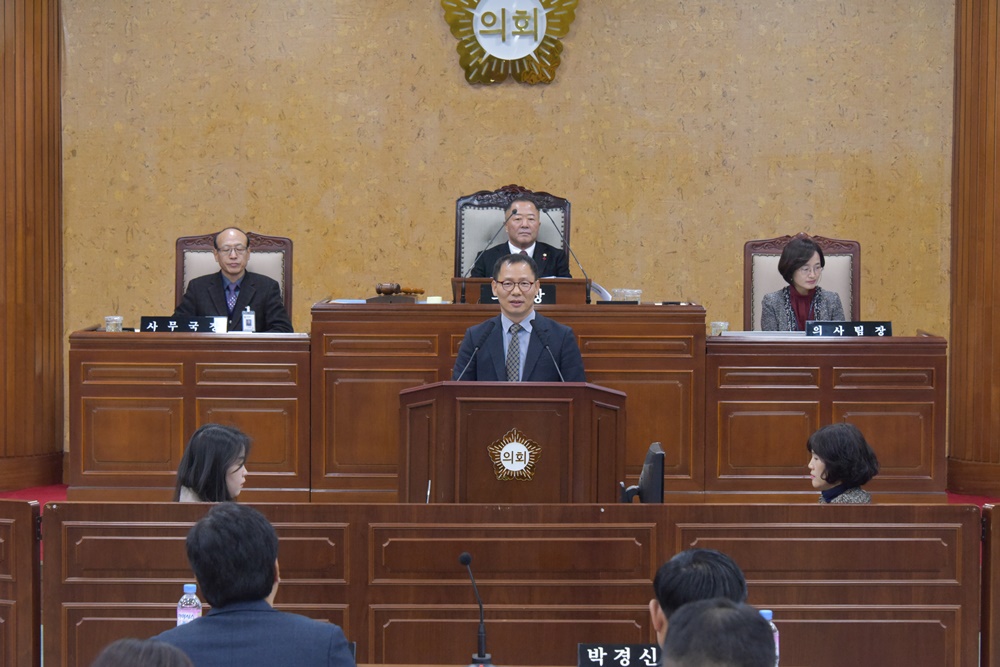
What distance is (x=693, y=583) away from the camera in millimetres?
2330

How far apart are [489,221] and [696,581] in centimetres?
451

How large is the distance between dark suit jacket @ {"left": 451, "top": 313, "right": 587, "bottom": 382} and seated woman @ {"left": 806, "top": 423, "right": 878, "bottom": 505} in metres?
1.31

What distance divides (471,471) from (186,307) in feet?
9.45

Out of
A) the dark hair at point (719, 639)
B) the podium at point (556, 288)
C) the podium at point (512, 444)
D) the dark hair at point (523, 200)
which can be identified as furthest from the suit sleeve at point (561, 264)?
the dark hair at point (719, 639)

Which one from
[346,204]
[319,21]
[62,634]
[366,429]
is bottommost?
[62,634]

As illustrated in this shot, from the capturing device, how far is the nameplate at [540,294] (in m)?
5.85

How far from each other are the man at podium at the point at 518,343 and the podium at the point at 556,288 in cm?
76

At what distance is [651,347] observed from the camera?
5738mm

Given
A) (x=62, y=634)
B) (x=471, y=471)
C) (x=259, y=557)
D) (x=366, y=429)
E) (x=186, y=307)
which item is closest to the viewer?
(x=259, y=557)

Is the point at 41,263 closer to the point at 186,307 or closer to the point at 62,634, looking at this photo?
the point at 186,307

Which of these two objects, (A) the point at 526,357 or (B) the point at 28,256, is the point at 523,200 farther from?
(B) the point at 28,256

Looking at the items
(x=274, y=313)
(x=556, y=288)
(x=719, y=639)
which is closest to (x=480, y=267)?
(x=556, y=288)

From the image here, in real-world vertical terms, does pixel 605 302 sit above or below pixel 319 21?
below

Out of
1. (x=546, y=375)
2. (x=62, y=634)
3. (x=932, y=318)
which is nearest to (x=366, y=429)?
(x=546, y=375)
